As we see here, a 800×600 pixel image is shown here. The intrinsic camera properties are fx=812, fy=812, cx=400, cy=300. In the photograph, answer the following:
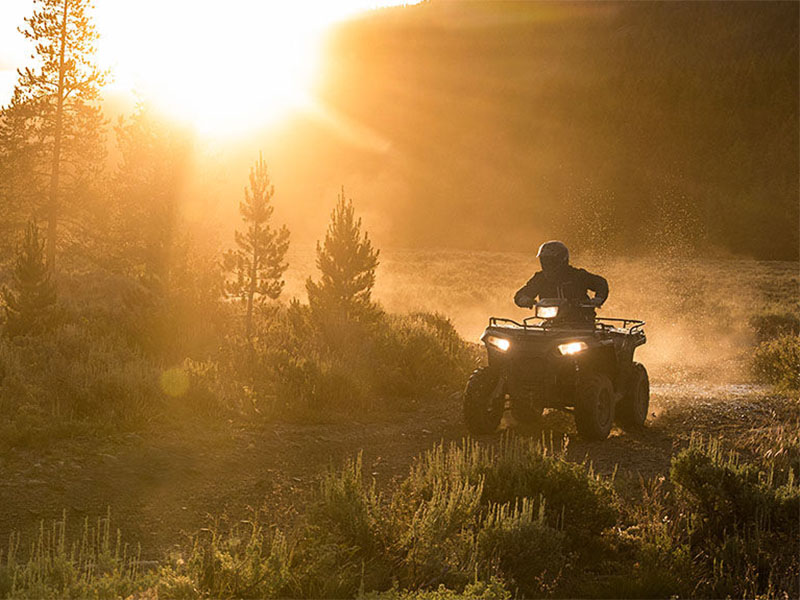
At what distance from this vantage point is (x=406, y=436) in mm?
11352

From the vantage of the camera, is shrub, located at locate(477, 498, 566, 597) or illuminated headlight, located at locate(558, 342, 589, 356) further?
illuminated headlight, located at locate(558, 342, 589, 356)

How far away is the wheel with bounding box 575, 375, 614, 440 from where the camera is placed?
9.64 metres

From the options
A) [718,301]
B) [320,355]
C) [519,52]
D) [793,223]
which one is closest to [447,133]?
[519,52]

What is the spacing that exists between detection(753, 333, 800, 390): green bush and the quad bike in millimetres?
6522

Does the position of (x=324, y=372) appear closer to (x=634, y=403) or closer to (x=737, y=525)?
(x=634, y=403)

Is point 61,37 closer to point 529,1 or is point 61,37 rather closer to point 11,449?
point 11,449

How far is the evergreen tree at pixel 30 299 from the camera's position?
607 inches

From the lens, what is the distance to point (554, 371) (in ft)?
31.7

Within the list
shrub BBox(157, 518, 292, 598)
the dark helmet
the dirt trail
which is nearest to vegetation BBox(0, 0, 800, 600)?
shrub BBox(157, 518, 292, 598)

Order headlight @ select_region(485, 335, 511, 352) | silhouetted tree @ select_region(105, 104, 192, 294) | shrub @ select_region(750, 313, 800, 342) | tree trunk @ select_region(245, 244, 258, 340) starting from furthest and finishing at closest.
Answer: silhouetted tree @ select_region(105, 104, 192, 294), shrub @ select_region(750, 313, 800, 342), tree trunk @ select_region(245, 244, 258, 340), headlight @ select_region(485, 335, 511, 352)

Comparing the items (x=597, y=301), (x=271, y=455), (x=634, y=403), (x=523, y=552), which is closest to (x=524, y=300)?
(x=597, y=301)

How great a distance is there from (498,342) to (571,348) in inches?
36.7

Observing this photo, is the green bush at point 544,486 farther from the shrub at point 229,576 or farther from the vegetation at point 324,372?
the shrub at point 229,576

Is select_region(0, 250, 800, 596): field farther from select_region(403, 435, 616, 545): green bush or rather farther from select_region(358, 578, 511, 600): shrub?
select_region(358, 578, 511, 600): shrub
